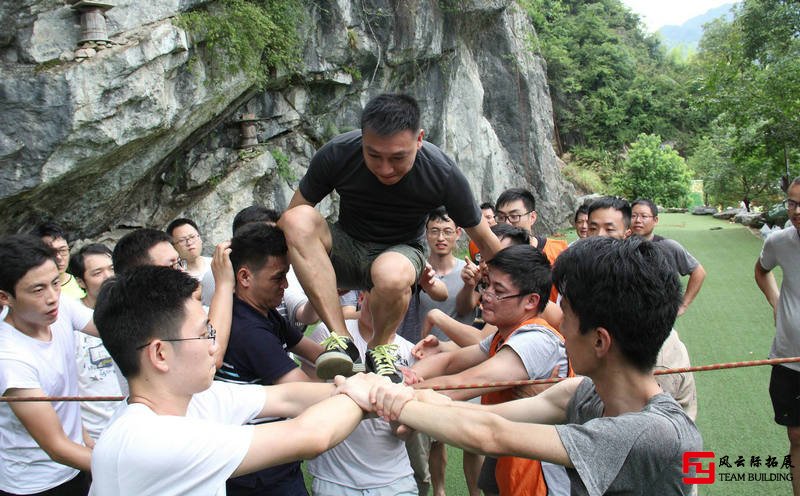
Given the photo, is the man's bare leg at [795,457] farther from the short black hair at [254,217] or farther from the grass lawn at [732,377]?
the short black hair at [254,217]

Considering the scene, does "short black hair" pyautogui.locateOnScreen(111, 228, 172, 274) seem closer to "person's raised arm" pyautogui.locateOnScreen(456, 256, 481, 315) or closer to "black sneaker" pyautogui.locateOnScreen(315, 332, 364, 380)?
"black sneaker" pyautogui.locateOnScreen(315, 332, 364, 380)

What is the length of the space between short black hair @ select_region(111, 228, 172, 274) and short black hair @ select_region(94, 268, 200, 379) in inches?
56.6

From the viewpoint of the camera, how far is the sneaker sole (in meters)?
2.58

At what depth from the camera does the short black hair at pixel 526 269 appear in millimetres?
2736

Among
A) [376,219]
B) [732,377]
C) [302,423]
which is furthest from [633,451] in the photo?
[732,377]

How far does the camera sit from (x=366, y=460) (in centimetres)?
281

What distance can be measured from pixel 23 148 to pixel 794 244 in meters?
7.22

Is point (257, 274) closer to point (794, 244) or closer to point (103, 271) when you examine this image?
point (103, 271)

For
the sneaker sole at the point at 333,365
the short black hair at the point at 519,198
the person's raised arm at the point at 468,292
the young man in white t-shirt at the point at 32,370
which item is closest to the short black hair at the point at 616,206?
the short black hair at the point at 519,198

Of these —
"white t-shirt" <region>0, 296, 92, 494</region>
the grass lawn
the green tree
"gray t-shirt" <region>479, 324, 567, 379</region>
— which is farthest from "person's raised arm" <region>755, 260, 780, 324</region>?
the green tree

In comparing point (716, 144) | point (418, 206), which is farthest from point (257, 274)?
point (716, 144)

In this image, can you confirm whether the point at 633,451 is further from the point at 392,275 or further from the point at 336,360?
the point at 392,275

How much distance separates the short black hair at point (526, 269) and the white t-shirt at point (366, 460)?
2.87 ft

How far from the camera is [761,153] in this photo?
14.5m
